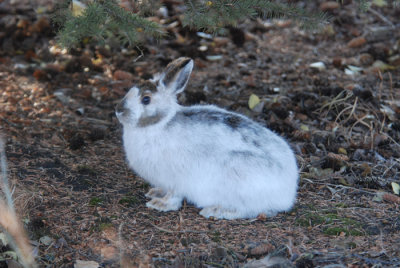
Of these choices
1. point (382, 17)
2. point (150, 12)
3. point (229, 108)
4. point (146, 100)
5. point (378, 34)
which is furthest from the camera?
point (382, 17)

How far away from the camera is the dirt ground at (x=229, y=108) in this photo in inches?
149

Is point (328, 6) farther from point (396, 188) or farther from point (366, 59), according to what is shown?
point (396, 188)

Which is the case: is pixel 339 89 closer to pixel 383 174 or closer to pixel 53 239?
pixel 383 174

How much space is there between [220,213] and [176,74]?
125cm

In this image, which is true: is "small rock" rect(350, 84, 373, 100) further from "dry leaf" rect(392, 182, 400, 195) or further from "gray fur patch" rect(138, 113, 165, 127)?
"gray fur patch" rect(138, 113, 165, 127)

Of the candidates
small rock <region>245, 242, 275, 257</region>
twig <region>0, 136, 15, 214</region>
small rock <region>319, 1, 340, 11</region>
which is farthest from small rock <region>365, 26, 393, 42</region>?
twig <region>0, 136, 15, 214</region>

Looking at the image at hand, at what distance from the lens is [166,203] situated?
14.5ft

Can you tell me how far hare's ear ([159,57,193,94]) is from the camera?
431 centimetres

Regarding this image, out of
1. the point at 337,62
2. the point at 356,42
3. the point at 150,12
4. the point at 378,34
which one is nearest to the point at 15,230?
the point at 150,12

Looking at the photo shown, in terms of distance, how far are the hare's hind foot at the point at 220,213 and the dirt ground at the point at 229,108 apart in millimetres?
70

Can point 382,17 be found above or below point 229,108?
below

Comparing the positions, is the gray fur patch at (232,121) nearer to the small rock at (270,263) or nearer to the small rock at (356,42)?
the small rock at (270,263)

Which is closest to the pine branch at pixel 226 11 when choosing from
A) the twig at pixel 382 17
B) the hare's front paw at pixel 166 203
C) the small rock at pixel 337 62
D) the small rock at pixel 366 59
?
the hare's front paw at pixel 166 203

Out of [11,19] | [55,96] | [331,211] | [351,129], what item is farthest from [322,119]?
[11,19]
